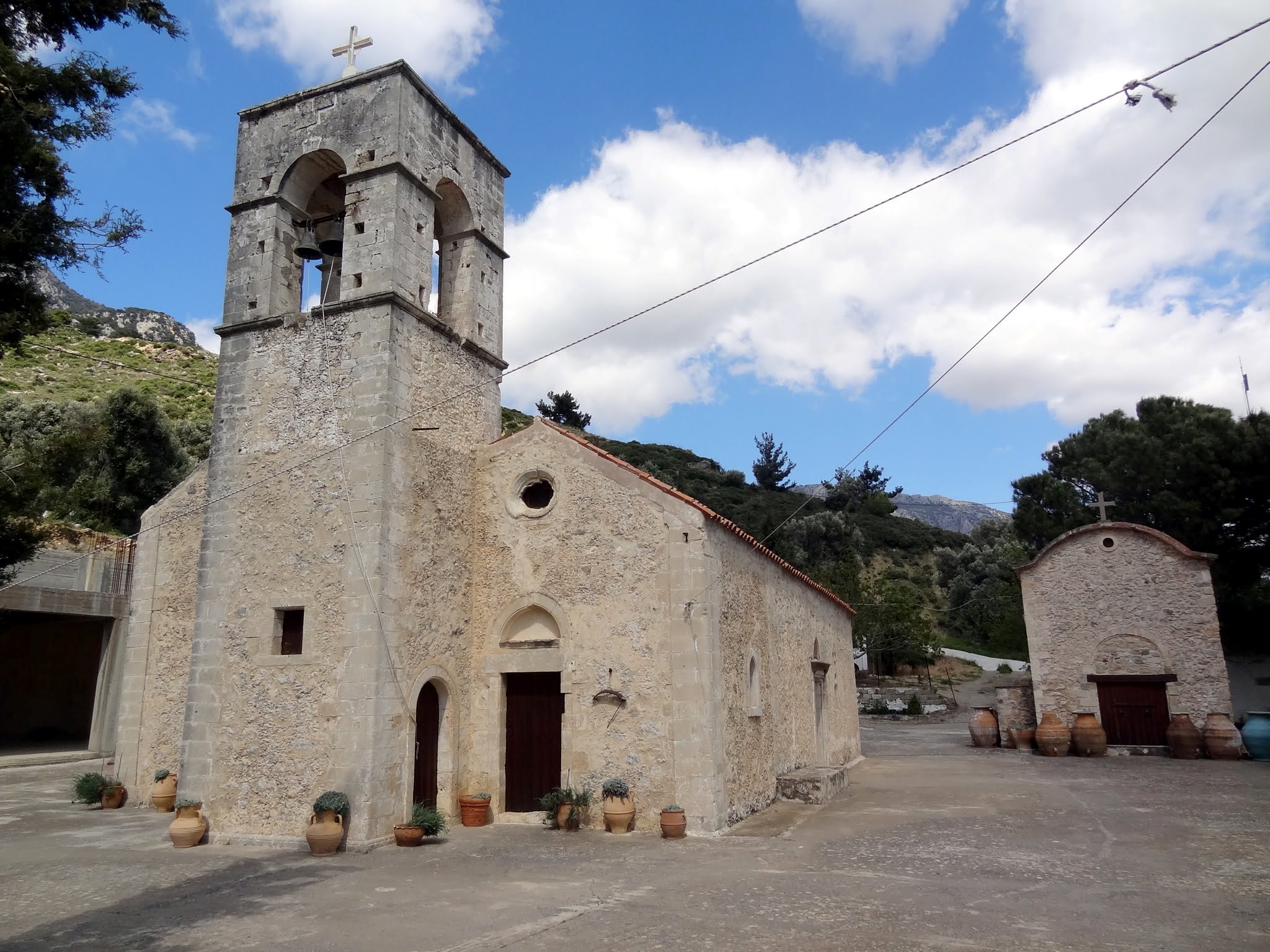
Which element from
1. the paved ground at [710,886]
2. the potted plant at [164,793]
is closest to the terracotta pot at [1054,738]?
the paved ground at [710,886]

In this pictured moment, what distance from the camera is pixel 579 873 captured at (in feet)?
29.9

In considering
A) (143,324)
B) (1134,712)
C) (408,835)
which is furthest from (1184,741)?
(143,324)

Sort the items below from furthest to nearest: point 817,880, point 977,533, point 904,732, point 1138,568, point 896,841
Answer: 1. point 977,533
2. point 904,732
3. point 1138,568
4. point 896,841
5. point 817,880

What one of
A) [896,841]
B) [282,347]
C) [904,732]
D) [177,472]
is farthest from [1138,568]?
[177,472]

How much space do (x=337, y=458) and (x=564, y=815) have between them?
6.05 meters

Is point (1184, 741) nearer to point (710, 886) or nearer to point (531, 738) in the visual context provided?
point (531, 738)

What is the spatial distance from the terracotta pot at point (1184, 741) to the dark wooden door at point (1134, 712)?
0.56 m

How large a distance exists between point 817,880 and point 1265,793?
416 inches

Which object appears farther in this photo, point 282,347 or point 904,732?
point 904,732

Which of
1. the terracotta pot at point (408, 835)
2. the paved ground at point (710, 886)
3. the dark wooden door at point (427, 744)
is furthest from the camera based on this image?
the dark wooden door at point (427, 744)

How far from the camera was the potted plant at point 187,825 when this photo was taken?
1095 centimetres

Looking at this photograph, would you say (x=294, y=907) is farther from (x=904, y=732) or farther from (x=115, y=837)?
(x=904, y=732)

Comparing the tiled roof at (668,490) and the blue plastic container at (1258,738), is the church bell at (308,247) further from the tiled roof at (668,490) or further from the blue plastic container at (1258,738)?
the blue plastic container at (1258,738)

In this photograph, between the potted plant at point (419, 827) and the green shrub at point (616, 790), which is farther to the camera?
the green shrub at point (616, 790)
